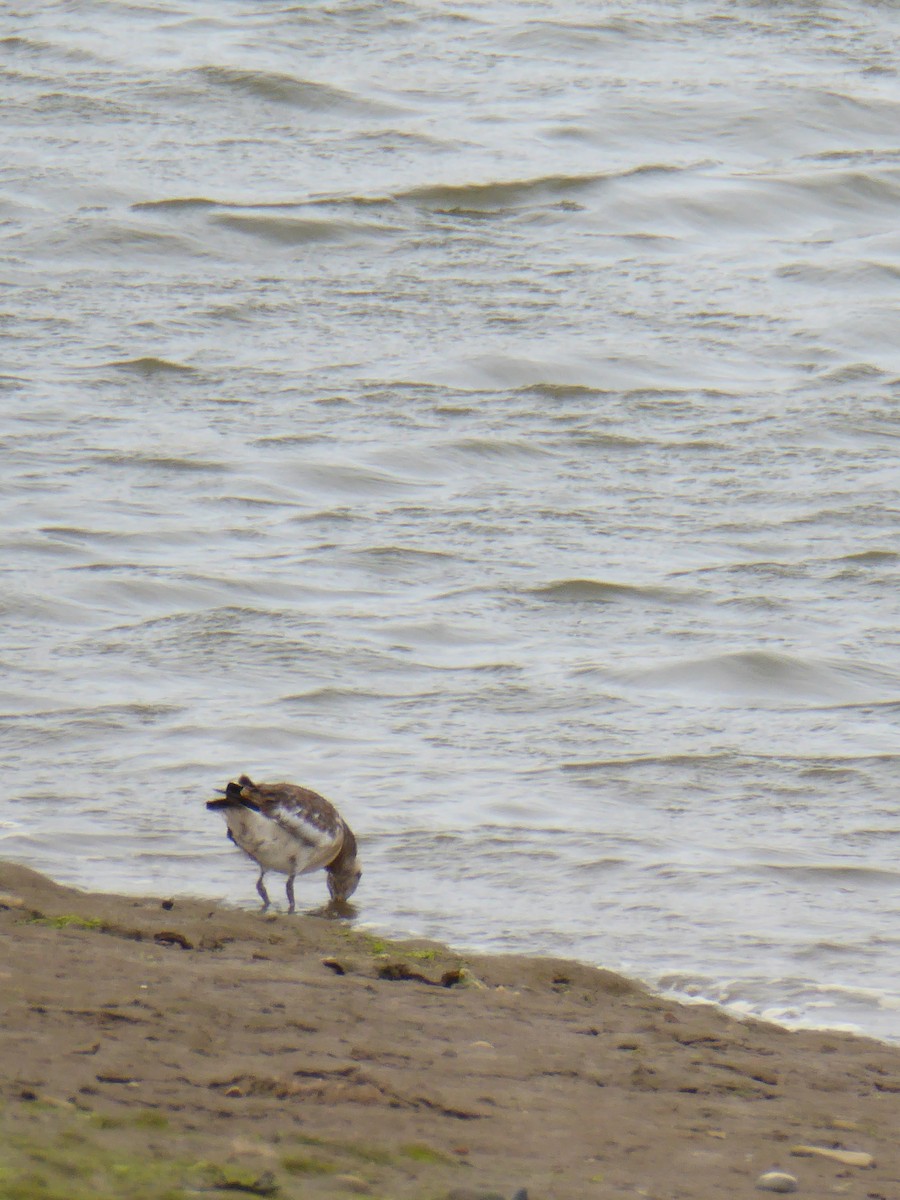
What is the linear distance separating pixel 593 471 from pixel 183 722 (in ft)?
13.9

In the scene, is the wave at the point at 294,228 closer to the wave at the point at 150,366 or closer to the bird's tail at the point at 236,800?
the wave at the point at 150,366

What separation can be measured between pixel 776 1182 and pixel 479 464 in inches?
336

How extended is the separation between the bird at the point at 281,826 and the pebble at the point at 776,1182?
2.80 meters

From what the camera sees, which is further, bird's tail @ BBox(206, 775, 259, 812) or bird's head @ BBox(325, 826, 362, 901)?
bird's head @ BBox(325, 826, 362, 901)

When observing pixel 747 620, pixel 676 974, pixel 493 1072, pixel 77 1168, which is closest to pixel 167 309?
pixel 747 620

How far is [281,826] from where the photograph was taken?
6426 mm

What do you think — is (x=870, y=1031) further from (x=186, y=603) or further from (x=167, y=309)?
(x=167, y=309)

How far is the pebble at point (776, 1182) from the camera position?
3.73 m

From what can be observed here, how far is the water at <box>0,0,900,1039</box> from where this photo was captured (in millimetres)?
7336

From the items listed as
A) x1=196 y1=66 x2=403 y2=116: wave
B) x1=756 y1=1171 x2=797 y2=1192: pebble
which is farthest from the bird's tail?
x1=196 y1=66 x2=403 y2=116: wave

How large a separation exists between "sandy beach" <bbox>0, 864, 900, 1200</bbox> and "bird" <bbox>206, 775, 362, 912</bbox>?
791 mm

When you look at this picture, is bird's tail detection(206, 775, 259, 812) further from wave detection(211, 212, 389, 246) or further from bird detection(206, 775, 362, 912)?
wave detection(211, 212, 389, 246)

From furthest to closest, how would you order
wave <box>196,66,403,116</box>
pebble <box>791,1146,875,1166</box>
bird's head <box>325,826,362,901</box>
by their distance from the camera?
wave <box>196,66,403,116</box> → bird's head <box>325,826,362,901</box> → pebble <box>791,1146,875,1166</box>

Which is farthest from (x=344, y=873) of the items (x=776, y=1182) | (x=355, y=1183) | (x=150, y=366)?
(x=150, y=366)
